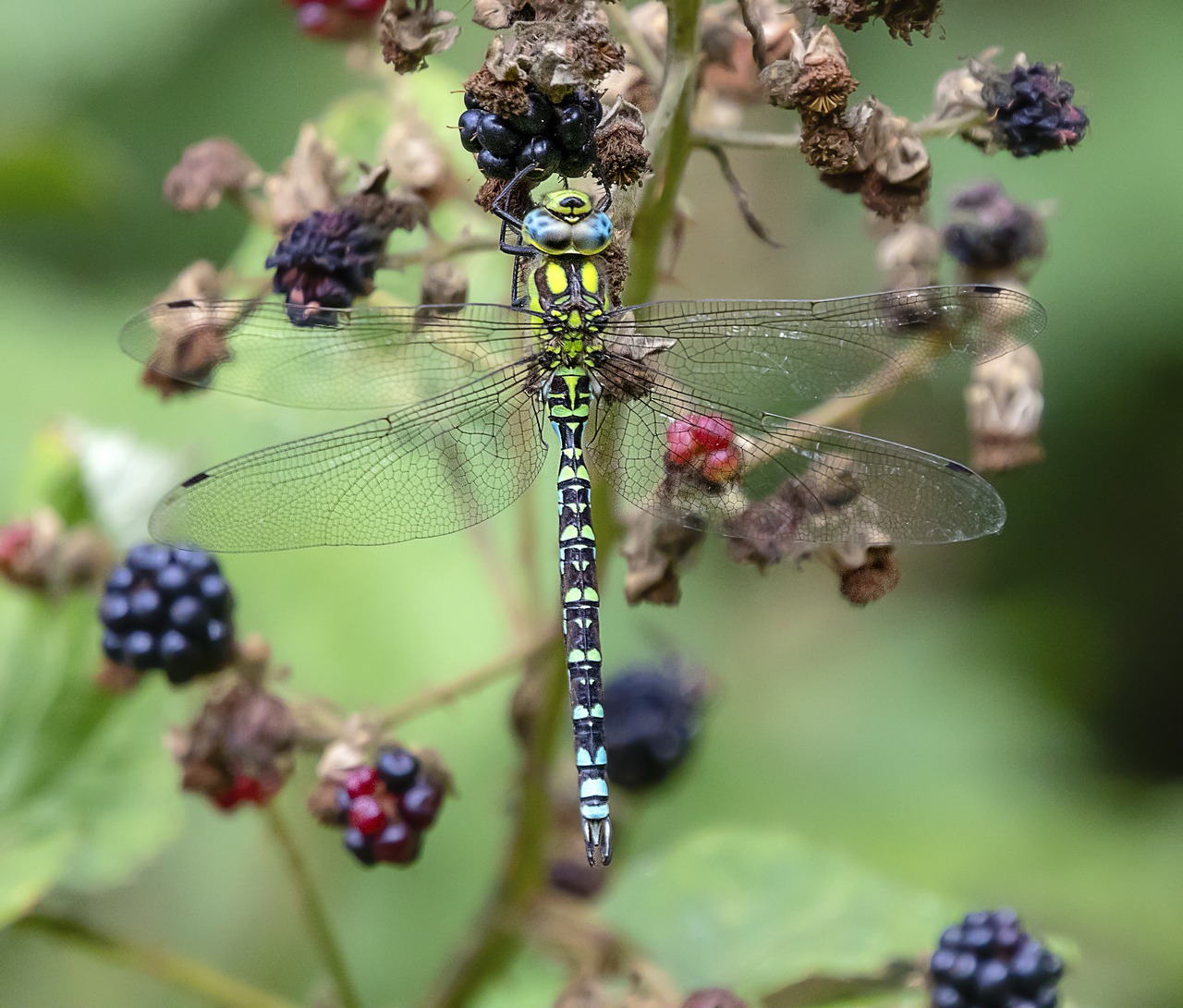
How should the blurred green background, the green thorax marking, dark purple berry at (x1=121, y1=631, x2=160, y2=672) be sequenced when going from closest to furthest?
dark purple berry at (x1=121, y1=631, x2=160, y2=672) < the green thorax marking < the blurred green background

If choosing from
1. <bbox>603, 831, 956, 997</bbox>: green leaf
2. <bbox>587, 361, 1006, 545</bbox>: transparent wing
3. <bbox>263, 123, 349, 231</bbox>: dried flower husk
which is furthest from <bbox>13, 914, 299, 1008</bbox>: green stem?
<bbox>263, 123, 349, 231</bbox>: dried flower husk

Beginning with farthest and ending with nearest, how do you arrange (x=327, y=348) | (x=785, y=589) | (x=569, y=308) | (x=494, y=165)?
(x=785, y=589), (x=569, y=308), (x=327, y=348), (x=494, y=165)

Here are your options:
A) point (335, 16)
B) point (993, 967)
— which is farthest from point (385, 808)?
point (335, 16)

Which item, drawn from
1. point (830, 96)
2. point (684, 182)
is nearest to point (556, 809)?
point (684, 182)

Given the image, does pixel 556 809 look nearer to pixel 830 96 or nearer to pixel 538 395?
pixel 538 395

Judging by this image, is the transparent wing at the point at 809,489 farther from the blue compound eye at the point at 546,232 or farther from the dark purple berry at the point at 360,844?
the dark purple berry at the point at 360,844

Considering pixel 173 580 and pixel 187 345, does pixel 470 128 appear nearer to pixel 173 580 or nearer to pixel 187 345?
pixel 187 345

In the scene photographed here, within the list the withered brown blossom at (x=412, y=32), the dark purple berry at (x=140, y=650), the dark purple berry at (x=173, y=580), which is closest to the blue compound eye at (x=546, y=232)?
the withered brown blossom at (x=412, y=32)

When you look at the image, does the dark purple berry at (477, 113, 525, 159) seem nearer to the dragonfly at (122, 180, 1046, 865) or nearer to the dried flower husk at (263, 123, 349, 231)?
the dragonfly at (122, 180, 1046, 865)
